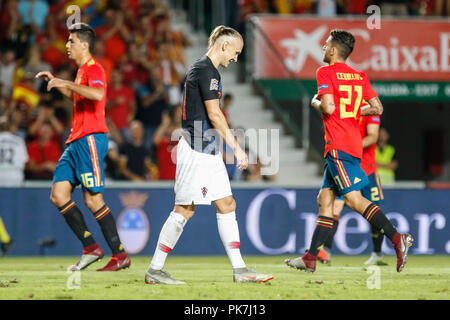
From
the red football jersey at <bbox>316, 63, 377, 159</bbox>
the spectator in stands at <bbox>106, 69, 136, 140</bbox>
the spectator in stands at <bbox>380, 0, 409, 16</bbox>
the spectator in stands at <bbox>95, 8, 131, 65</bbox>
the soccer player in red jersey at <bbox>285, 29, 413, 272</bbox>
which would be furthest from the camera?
the spectator in stands at <bbox>380, 0, 409, 16</bbox>

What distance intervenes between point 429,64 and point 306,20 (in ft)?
8.76

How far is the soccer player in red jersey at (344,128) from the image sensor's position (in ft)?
25.8

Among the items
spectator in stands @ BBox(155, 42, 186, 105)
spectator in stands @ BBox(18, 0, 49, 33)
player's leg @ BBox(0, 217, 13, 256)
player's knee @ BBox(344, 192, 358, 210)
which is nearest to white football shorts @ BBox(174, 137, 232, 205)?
player's knee @ BBox(344, 192, 358, 210)

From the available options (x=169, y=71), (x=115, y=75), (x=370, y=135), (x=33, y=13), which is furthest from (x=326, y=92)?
(x=33, y=13)

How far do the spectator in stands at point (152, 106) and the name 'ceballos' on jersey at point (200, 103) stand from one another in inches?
280

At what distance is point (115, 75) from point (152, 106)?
2.70 feet

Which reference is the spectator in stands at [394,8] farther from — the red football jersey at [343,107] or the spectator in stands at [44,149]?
the red football jersey at [343,107]

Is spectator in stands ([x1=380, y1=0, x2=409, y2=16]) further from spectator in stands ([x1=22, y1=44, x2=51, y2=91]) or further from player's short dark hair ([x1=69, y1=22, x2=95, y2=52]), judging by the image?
player's short dark hair ([x1=69, y1=22, x2=95, y2=52])

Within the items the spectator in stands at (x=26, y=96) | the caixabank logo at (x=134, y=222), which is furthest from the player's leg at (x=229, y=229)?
the spectator in stands at (x=26, y=96)

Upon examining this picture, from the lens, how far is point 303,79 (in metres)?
16.1

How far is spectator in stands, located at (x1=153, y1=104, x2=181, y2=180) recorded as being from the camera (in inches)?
530

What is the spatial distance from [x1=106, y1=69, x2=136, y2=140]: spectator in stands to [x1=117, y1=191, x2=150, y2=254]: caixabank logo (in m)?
2.10

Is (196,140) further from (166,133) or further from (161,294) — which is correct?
(166,133)

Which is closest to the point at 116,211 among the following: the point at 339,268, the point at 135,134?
the point at 135,134
